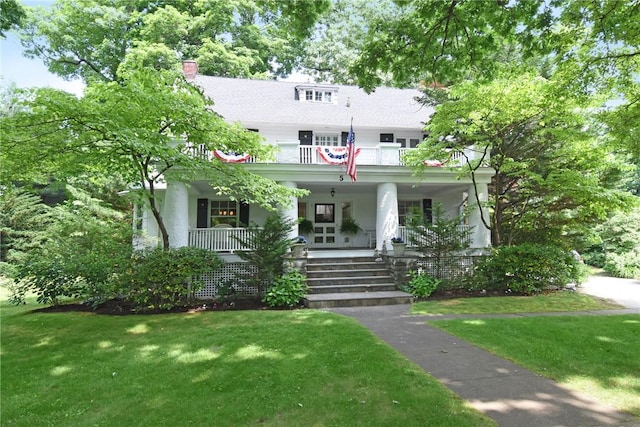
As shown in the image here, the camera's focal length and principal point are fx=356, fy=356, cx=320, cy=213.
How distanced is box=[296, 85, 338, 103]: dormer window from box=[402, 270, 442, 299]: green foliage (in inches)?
437

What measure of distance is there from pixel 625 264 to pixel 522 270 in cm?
877

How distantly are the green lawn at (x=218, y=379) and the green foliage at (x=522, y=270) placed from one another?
639 centimetres

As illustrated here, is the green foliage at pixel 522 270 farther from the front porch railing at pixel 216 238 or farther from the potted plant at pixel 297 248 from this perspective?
the potted plant at pixel 297 248

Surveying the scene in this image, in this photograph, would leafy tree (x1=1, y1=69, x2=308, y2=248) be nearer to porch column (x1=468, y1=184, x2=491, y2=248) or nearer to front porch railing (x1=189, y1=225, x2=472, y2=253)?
front porch railing (x1=189, y1=225, x2=472, y2=253)

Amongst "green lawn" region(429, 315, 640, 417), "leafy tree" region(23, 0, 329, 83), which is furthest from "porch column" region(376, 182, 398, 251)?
"leafy tree" region(23, 0, 329, 83)

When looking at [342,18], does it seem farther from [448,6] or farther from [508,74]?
[448,6]

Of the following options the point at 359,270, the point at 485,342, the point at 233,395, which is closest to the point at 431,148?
the point at 359,270

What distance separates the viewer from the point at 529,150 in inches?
512

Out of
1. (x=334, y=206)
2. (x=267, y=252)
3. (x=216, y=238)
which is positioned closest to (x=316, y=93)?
(x=334, y=206)

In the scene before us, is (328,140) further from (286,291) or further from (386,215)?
(286,291)

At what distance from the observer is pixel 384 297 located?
9867mm

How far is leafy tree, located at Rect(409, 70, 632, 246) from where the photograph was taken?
10320 mm

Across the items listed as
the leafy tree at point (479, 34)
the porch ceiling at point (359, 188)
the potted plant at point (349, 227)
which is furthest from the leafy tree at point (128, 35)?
the leafy tree at point (479, 34)

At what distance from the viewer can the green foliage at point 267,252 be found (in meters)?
10.2
